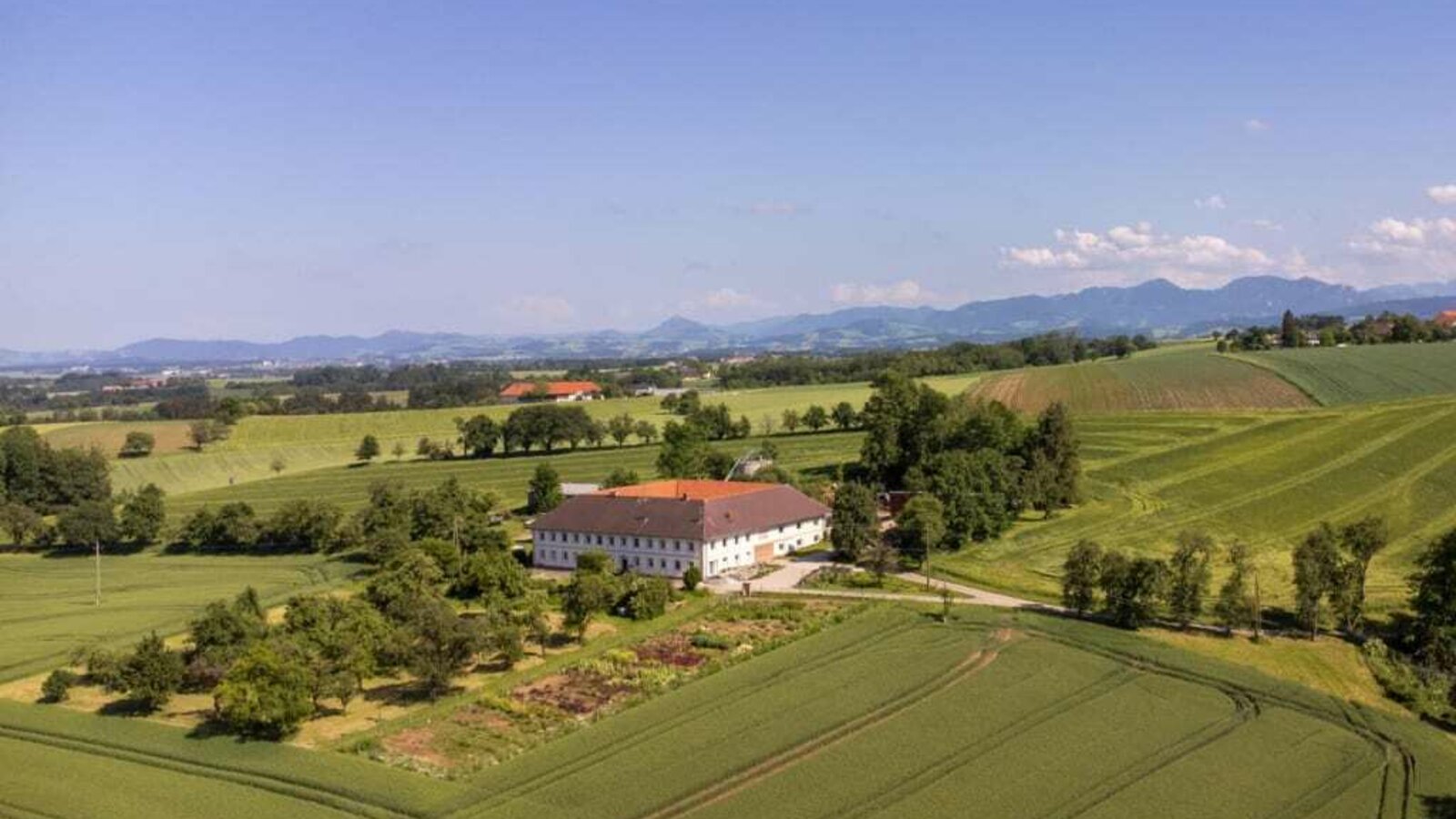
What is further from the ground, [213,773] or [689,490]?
[689,490]

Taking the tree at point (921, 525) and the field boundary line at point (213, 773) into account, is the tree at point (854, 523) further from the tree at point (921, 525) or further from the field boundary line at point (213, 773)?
the field boundary line at point (213, 773)

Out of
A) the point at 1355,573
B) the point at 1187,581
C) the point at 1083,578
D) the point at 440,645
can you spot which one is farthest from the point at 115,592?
the point at 1355,573

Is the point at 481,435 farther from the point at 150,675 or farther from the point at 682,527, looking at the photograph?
the point at 150,675

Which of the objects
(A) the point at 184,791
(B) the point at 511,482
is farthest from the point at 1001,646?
(B) the point at 511,482

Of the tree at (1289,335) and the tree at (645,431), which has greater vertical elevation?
the tree at (1289,335)

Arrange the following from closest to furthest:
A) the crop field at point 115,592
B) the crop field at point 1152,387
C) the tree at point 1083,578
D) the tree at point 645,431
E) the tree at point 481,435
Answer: the tree at point 1083,578 < the crop field at point 115,592 < the crop field at point 1152,387 < the tree at point 481,435 < the tree at point 645,431

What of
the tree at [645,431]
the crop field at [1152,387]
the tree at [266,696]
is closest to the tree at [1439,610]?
the tree at [266,696]
